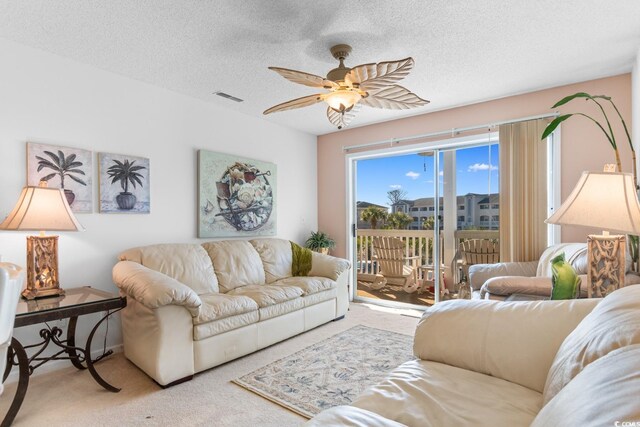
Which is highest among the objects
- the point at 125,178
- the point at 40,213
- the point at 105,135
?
the point at 105,135

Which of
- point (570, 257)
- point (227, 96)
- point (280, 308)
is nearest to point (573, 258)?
point (570, 257)

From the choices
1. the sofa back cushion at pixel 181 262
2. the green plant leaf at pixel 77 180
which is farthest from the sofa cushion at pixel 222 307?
the green plant leaf at pixel 77 180

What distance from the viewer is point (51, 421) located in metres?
1.98

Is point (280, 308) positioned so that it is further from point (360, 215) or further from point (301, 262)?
point (360, 215)

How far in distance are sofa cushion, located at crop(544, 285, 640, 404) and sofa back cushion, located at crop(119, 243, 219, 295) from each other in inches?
111

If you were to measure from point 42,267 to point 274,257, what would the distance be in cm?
220

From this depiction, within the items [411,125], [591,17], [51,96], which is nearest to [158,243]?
[51,96]

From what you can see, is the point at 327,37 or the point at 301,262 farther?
the point at 301,262

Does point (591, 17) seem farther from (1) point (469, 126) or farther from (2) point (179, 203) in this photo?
(2) point (179, 203)

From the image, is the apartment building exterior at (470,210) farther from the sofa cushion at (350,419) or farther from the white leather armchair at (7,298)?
the white leather armchair at (7,298)

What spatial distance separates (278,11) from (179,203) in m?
2.24

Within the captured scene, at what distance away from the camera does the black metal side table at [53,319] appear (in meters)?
1.96

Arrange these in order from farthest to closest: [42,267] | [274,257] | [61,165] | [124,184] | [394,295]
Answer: [394,295] → [274,257] → [124,184] → [61,165] → [42,267]

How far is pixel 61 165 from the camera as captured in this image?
9.02 ft
